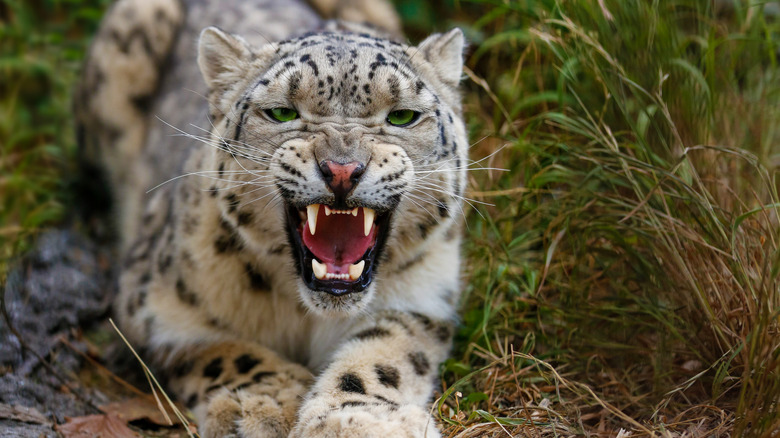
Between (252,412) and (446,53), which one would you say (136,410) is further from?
(446,53)

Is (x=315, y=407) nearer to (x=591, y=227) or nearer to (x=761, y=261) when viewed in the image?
(x=591, y=227)

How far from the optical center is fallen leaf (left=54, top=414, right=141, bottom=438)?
3.70 meters

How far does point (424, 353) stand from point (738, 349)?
151 cm

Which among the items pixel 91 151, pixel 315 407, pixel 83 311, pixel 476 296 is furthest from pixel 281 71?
pixel 91 151

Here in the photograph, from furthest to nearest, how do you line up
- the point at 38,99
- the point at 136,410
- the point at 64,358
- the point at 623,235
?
1. the point at 38,99
2. the point at 64,358
3. the point at 623,235
4. the point at 136,410

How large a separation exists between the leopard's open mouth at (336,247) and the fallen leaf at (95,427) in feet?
3.72

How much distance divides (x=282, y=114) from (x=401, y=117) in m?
0.56

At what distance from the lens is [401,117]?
386 cm

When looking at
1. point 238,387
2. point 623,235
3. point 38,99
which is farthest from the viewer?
point 38,99

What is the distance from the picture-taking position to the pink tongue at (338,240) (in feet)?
12.2

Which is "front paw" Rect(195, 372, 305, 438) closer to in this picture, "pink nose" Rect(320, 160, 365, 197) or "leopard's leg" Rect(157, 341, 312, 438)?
"leopard's leg" Rect(157, 341, 312, 438)

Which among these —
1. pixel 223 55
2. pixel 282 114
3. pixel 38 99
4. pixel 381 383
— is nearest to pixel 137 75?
pixel 38 99

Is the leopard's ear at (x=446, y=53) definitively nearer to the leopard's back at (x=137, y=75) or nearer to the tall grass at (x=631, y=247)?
the tall grass at (x=631, y=247)

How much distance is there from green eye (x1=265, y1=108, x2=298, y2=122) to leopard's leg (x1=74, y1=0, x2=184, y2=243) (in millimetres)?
2763
